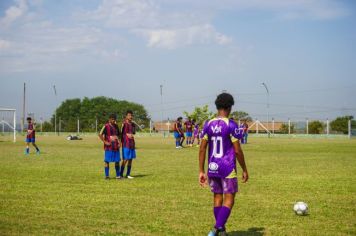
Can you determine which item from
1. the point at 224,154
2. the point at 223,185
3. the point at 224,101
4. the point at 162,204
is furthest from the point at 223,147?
the point at 162,204

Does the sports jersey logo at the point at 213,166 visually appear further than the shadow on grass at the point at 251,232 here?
No

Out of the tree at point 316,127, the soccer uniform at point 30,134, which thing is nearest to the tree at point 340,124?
the tree at point 316,127

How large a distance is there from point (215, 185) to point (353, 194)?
232 inches

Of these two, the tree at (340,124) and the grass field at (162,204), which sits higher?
the tree at (340,124)

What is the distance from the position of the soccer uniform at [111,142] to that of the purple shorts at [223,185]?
9036 mm

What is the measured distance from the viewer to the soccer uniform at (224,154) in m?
7.80

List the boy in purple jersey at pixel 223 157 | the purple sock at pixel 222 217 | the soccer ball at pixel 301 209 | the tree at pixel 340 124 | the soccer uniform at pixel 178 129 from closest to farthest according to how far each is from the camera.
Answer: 1. the purple sock at pixel 222 217
2. the boy in purple jersey at pixel 223 157
3. the soccer ball at pixel 301 209
4. the soccer uniform at pixel 178 129
5. the tree at pixel 340 124

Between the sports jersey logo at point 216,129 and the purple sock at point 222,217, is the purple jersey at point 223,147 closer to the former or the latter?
the sports jersey logo at point 216,129

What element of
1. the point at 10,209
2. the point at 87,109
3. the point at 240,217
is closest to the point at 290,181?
the point at 240,217

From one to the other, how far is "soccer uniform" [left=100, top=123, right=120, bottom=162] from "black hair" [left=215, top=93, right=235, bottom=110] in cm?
913

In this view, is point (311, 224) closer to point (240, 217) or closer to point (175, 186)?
point (240, 217)

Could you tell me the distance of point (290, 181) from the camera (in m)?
15.5

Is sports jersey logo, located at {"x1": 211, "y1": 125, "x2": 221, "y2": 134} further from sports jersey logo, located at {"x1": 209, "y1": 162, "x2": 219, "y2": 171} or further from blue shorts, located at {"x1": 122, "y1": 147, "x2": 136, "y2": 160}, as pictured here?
blue shorts, located at {"x1": 122, "y1": 147, "x2": 136, "y2": 160}

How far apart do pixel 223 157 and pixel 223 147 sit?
0.49 ft
